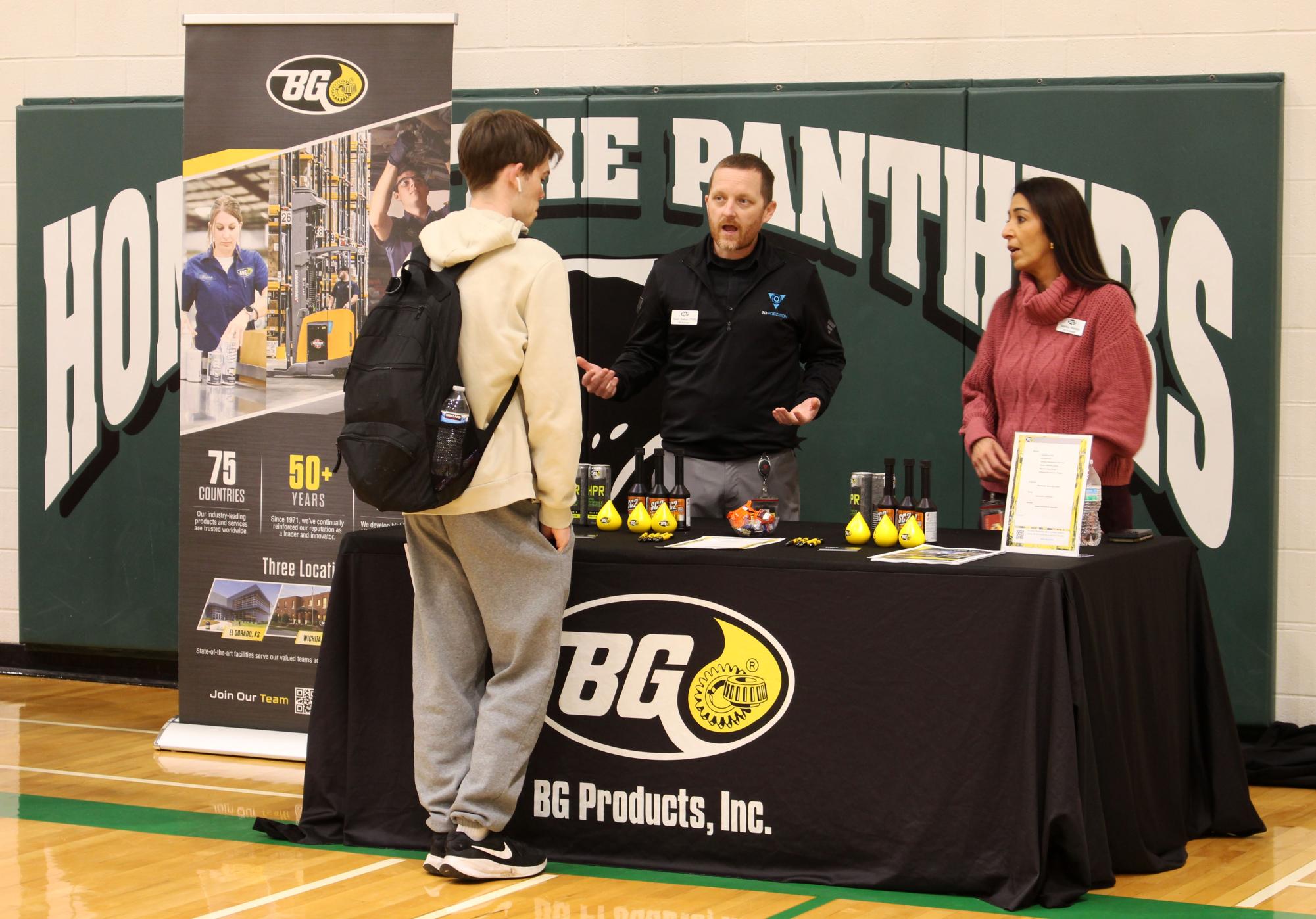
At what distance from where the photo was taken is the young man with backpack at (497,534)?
3.14 m

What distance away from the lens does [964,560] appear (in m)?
3.17

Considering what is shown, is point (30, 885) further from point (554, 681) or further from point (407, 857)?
point (554, 681)

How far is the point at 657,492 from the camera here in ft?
12.1

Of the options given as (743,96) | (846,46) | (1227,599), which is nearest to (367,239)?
(743,96)

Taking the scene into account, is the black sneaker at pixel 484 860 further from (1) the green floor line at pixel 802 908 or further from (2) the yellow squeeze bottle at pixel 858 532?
(2) the yellow squeeze bottle at pixel 858 532

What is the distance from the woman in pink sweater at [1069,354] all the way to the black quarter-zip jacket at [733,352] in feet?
1.91

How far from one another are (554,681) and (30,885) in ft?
3.95

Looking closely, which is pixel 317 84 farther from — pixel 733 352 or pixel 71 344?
pixel 71 344

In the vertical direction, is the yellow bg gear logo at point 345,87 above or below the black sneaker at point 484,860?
above

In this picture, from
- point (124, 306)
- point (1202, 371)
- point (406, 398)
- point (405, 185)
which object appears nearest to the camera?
point (406, 398)

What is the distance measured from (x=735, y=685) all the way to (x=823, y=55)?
2.80 meters

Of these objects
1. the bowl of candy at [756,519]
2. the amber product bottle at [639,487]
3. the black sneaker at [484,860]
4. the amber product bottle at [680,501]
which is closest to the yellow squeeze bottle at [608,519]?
the amber product bottle at [639,487]

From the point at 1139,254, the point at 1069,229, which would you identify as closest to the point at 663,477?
the point at 1069,229

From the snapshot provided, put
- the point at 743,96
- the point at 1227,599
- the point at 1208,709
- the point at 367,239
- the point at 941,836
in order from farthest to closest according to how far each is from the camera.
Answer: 1. the point at 743,96
2. the point at 1227,599
3. the point at 367,239
4. the point at 1208,709
5. the point at 941,836
